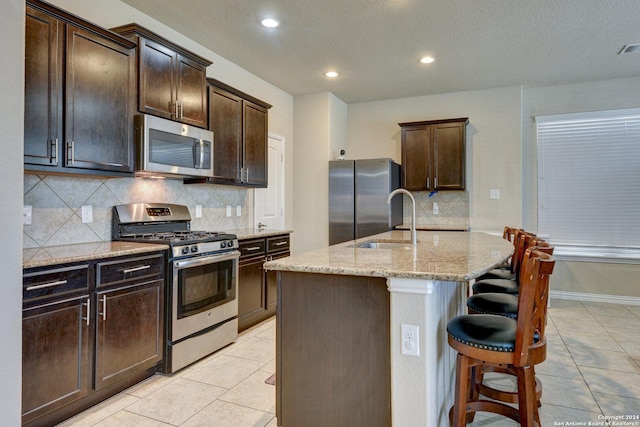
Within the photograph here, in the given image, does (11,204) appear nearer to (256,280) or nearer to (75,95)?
(75,95)

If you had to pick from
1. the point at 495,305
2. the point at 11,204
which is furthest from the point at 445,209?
the point at 11,204

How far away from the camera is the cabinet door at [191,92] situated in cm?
315

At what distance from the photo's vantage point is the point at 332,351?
6.10ft

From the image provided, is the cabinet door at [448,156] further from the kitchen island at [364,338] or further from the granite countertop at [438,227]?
the kitchen island at [364,338]

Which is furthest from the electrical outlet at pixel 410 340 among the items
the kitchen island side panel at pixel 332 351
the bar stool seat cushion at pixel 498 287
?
the bar stool seat cushion at pixel 498 287

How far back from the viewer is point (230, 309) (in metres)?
3.35

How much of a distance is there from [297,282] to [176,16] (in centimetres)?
263

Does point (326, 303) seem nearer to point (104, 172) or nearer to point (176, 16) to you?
point (104, 172)

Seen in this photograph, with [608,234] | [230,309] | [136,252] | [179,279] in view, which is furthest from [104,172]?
[608,234]

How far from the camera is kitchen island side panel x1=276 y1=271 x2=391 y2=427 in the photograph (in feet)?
5.80

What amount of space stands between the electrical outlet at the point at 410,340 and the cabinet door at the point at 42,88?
7.14ft

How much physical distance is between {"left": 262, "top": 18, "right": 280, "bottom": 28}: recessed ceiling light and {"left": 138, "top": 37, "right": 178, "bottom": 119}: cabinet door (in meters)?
0.82

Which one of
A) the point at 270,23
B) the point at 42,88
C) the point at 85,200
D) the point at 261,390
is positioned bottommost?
the point at 261,390

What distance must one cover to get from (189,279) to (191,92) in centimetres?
156
